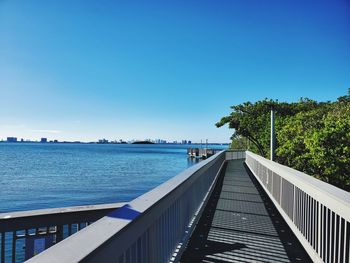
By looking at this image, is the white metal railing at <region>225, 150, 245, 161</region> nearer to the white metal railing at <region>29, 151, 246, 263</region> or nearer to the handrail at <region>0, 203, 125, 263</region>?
the handrail at <region>0, 203, 125, 263</region>

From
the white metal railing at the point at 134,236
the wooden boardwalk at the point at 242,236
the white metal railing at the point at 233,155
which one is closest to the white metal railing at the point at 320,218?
the wooden boardwalk at the point at 242,236

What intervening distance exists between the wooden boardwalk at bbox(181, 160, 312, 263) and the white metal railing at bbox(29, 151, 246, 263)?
0.50 meters

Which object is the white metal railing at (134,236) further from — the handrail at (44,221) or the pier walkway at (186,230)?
the handrail at (44,221)

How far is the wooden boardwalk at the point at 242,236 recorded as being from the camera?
175 inches

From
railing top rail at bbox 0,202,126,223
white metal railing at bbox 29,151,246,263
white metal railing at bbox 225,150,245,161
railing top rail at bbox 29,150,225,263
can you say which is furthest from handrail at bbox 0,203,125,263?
white metal railing at bbox 225,150,245,161

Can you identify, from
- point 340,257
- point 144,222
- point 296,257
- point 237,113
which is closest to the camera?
point 144,222

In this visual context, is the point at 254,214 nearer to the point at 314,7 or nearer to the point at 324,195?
the point at 324,195

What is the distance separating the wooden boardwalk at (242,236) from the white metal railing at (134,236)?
0.50 metres

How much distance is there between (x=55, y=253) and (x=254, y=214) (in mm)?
6198

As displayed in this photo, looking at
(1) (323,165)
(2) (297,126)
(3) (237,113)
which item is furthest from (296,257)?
(3) (237,113)

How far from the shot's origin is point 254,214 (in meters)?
7.02

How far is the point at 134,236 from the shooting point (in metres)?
2.11

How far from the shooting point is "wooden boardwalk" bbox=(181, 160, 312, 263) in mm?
4438

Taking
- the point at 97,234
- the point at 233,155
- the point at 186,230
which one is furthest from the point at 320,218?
the point at 233,155
